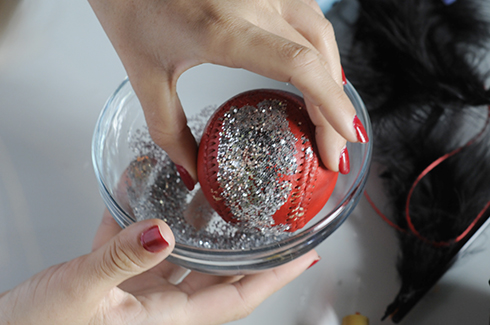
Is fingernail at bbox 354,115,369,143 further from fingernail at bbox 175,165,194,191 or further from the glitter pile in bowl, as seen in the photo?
fingernail at bbox 175,165,194,191

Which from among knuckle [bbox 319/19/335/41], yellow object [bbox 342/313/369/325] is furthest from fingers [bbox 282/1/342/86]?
yellow object [bbox 342/313/369/325]

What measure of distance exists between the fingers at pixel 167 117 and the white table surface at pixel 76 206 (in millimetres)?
257

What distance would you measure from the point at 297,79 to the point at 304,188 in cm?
15

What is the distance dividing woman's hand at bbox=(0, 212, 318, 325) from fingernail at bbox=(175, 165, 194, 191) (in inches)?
5.7

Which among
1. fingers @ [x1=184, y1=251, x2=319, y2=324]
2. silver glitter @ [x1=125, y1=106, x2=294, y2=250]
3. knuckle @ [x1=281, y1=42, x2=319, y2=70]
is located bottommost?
fingers @ [x1=184, y1=251, x2=319, y2=324]

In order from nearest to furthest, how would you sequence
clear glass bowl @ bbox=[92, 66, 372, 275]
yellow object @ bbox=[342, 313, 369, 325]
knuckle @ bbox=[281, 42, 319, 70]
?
1. knuckle @ bbox=[281, 42, 319, 70]
2. clear glass bowl @ bbox=[92, 66, 372, 275]
3. yellow object @ bbox=[342, 313, 369, 325]

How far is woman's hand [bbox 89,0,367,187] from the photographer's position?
44 cm

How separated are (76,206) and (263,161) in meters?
0.40

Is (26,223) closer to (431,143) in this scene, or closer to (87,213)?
(87,213)

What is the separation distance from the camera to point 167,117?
1.73 feet

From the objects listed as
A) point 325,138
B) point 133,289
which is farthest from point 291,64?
point 133,289

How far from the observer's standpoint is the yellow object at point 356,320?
0.65m

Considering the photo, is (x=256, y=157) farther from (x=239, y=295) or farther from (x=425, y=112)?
(x=425, y=112)

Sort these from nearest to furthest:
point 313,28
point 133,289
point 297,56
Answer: point 297,56 < point 313,28 < point 133,289
